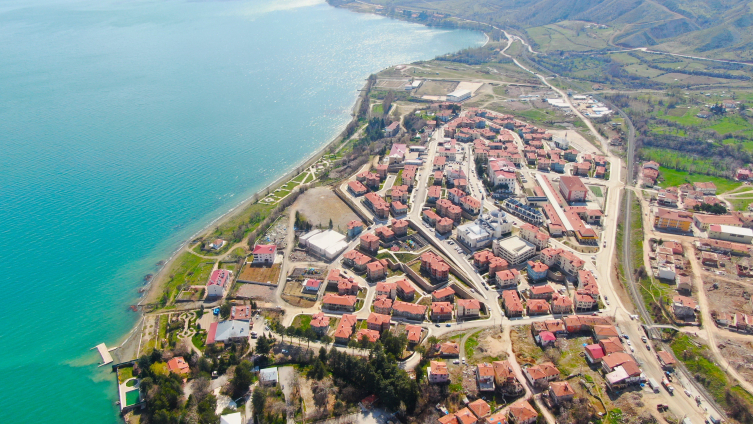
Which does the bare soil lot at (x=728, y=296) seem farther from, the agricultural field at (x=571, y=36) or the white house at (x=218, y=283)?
the agricultural field at (x=571, y=36)

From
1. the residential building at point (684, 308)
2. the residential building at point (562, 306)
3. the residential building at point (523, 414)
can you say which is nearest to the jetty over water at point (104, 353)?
the residential building at point (523, 414)

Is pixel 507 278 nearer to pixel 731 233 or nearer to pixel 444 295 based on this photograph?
pixel 444 295

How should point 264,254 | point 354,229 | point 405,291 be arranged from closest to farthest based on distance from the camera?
point 405,291, point 264,254, point 354,229

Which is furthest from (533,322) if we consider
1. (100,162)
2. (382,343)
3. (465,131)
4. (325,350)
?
(100,162)

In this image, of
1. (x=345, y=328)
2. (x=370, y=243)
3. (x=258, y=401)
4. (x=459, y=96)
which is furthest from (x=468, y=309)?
(x=459, y=96)

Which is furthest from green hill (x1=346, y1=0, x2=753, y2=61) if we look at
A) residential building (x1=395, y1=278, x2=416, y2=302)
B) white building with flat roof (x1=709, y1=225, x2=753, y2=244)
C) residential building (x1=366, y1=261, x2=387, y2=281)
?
residential building (x1=395, y1=278, x2=416, y2=302)

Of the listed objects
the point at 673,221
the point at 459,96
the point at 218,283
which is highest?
the point at 459,96
